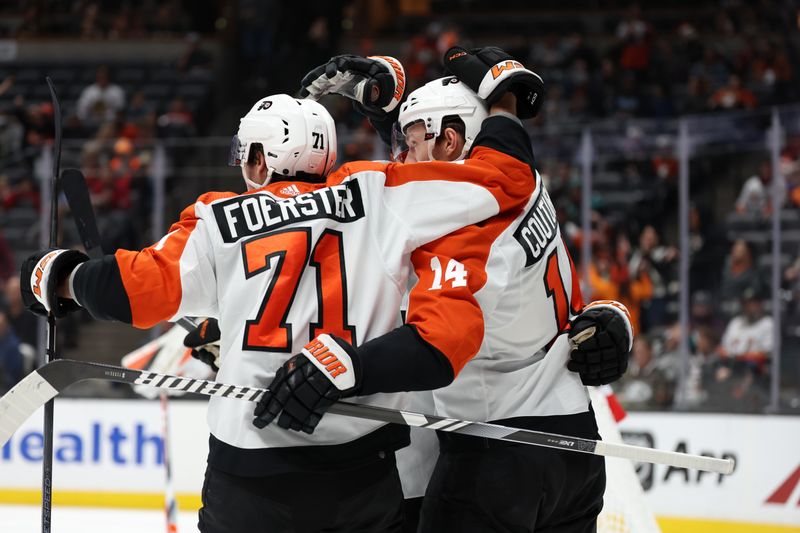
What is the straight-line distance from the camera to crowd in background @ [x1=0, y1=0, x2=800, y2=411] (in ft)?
20.6

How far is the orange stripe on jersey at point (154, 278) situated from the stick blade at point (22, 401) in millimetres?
212

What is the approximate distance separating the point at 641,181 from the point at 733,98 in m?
2.72

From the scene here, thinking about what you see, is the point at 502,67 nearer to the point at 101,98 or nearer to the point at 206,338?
the point at 206,338

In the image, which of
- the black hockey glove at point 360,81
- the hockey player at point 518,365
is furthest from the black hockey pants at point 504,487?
the black hockey glove at point 360,81

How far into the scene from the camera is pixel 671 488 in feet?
17.5

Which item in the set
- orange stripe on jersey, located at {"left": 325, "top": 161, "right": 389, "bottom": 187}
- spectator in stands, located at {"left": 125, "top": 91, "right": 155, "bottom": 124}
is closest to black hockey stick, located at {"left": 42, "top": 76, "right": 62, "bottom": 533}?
orange stripe on jersey, located at {"left": 325, "top": 161, "right": 389, "bottom": 187}

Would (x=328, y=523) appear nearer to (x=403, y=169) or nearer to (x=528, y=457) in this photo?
(x=528, y=457)

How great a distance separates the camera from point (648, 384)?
6.32 metres

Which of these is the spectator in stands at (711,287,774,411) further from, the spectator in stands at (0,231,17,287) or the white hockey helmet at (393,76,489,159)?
the spectator in stands at (0,231,17,287)

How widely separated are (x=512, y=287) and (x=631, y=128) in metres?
4.79

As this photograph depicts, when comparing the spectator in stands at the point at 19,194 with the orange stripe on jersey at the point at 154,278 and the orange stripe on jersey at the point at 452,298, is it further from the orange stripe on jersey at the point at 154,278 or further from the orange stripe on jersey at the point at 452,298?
the orange stripe on jersey at the point at 452,298

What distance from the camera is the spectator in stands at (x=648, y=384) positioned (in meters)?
6.26

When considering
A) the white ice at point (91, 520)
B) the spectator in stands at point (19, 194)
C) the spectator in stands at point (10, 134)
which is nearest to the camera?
the white ice at point (91, 520)

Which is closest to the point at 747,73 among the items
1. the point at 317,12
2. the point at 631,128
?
the point at 631,128
